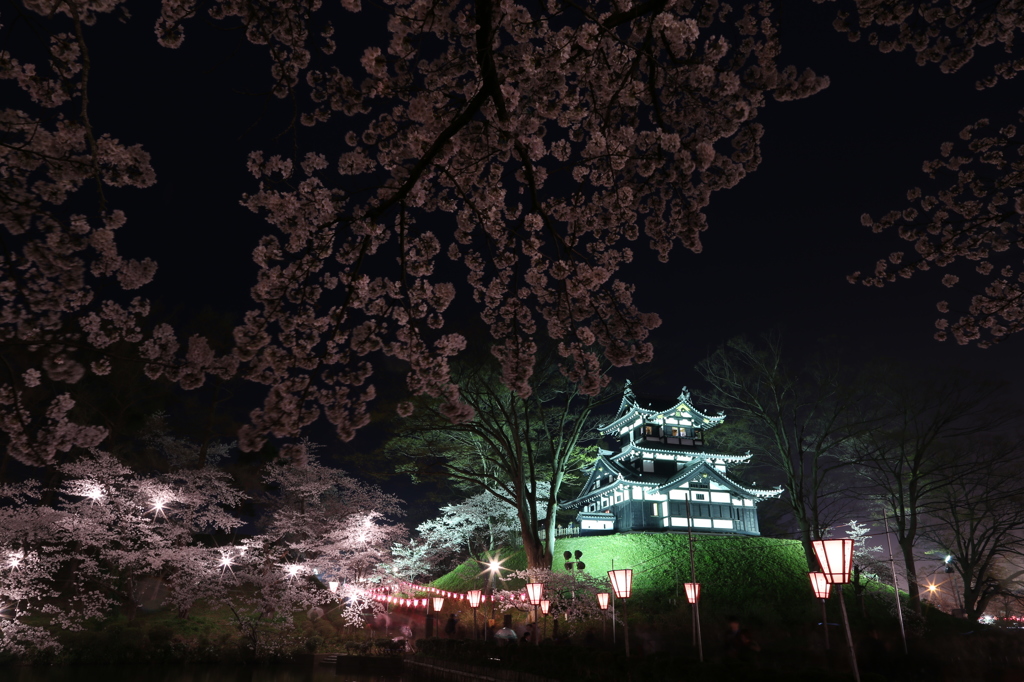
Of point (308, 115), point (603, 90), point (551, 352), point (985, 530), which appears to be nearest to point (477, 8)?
point (603, 90)

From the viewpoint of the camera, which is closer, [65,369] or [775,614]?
[65,369]

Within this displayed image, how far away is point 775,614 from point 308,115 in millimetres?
23859

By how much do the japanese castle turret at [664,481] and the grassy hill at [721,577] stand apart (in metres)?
2.95

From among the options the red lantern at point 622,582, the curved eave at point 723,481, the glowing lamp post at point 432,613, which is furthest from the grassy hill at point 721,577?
the red lantern at point 622,582

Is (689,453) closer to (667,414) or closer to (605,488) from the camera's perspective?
(667,414)

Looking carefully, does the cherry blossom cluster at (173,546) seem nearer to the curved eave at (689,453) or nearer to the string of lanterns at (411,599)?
the string of lanterns at (411,599)

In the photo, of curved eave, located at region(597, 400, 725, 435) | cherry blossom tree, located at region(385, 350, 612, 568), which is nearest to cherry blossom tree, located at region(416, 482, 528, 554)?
cherry blossom tree, located at region(385, 350, 612, 568)

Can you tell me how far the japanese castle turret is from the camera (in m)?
31.6

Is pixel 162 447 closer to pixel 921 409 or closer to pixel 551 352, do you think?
pixel 551 352

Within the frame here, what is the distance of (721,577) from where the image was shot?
80.5 feet

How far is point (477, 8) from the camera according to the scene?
3.75 metres

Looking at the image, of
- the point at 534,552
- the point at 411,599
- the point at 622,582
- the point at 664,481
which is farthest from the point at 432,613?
the point at 664,481

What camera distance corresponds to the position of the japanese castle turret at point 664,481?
104 feet

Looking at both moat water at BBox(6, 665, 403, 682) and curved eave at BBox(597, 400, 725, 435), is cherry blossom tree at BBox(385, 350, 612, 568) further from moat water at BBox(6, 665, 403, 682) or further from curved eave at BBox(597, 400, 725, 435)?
curved eave at BBox(597, 400, 725, 435)
